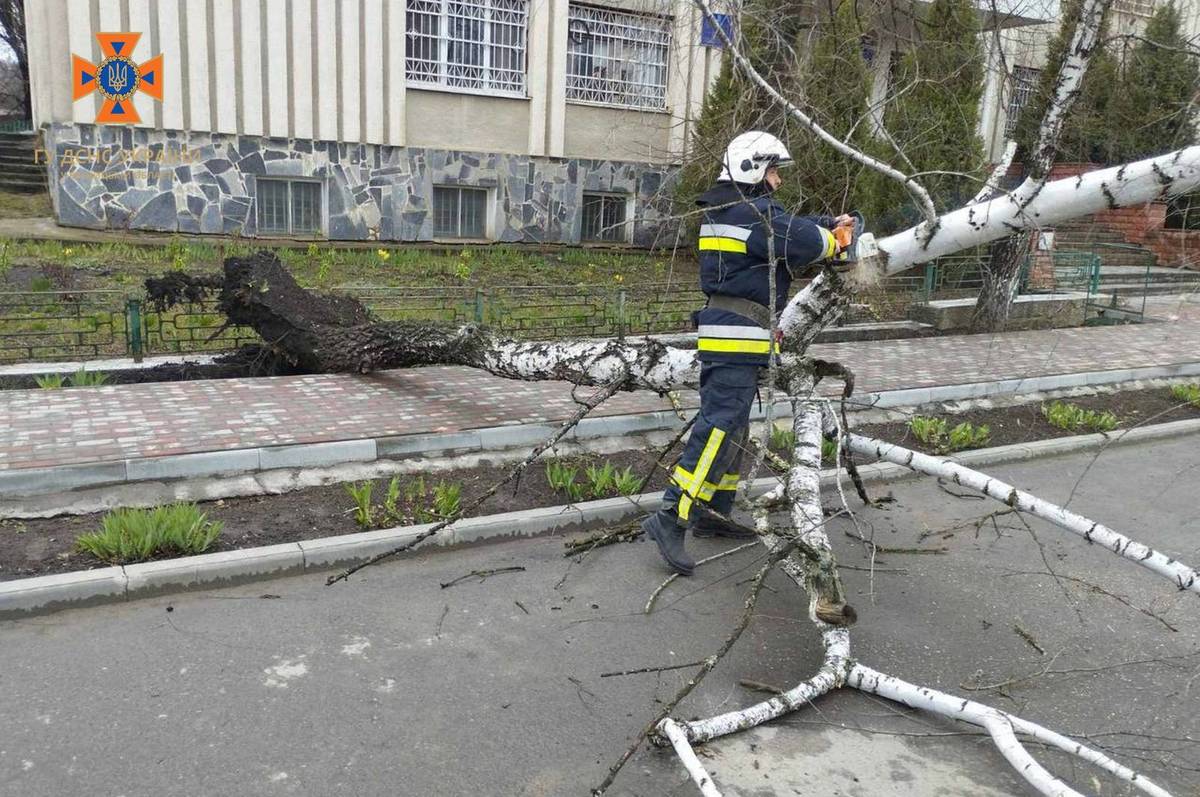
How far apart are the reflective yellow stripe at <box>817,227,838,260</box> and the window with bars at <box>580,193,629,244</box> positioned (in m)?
13.0

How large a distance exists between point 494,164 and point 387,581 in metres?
12.6

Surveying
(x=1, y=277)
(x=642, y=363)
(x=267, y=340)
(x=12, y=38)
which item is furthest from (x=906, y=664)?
(x=12, y=38)

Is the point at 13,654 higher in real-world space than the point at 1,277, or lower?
lower

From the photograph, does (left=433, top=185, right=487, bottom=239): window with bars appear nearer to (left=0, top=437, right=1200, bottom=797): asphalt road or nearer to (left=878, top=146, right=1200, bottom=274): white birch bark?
(left=0, top=437, right=1200, bottom=797): asphalt road

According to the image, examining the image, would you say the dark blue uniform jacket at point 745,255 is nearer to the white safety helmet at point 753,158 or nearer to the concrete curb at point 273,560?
the white safety helmet at point 753,158

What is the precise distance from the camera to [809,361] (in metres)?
5.39

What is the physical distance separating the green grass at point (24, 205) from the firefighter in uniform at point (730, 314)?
13173mm

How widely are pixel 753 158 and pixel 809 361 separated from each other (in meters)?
1.19

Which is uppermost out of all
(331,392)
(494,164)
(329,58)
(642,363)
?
(329,58)

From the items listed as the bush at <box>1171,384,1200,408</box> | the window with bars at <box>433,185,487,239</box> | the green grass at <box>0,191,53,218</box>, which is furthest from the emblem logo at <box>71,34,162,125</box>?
the bush at <box>1171,384,1200,408</box>

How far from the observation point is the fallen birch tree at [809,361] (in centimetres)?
356

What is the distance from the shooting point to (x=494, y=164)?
16422mm

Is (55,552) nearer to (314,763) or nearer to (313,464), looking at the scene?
(313,464)

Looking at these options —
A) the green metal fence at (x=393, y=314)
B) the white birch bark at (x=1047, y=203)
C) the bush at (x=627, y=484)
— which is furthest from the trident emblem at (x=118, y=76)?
the white birch bark at (x=1047, y=203)
